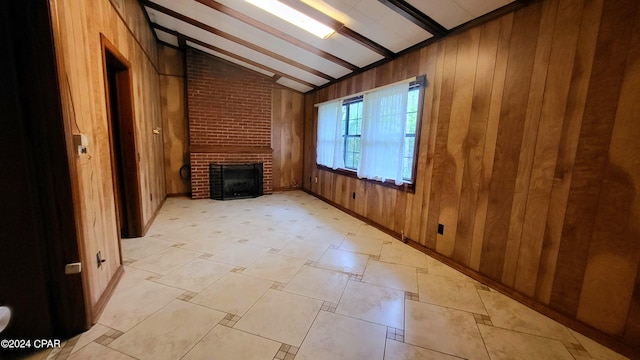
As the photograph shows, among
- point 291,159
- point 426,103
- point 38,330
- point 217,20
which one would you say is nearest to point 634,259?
point 426,103

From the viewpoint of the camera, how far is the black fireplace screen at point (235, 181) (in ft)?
16.3

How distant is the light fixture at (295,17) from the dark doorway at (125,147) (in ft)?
5.12

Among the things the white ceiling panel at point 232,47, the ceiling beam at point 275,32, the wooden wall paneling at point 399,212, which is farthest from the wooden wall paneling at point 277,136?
the wooden wall paneling at point 399,212

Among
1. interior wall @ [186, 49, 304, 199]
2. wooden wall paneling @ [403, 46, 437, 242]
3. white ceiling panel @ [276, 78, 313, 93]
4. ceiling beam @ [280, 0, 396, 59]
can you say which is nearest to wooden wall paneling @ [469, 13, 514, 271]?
wooden wall paneling @ [403, 46, 437, 242]

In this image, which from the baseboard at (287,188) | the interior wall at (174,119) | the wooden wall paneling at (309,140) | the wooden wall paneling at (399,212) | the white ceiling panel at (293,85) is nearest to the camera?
the wooden wall paneling at (399,212)

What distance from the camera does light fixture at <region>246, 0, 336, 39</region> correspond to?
266 centimetres

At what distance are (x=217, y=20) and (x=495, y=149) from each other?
3.60 m

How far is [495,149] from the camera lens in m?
A: 2.12

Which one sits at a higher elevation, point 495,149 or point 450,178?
point 495,149

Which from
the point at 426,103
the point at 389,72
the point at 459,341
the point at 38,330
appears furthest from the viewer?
the point at 389,72

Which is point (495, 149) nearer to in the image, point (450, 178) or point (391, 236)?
point (450, 178)

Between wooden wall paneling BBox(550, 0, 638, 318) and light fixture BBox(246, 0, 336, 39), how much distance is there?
2.22 m

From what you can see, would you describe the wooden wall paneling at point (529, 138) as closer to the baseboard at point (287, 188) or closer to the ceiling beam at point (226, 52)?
the ceiling beam at point (226, 52)

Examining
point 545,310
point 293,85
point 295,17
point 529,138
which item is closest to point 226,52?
point 293,85
